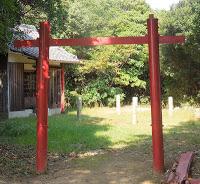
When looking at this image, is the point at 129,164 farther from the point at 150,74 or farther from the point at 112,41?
the point at 112,41

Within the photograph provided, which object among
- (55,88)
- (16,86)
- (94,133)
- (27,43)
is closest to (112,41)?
(27,43)

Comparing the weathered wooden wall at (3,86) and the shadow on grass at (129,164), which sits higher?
the weathered wooden wall at (3,86)

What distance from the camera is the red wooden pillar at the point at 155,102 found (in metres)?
9.38

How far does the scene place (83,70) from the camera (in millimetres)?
31703

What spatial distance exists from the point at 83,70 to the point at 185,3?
499 inches

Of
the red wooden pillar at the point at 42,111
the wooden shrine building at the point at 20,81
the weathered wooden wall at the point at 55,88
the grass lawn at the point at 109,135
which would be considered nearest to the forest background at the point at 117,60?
the wooden shrine building at the point at 20,81

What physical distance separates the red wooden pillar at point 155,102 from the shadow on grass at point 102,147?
1.14ft

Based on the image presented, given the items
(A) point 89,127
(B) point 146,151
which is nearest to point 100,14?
(A) point 89,127

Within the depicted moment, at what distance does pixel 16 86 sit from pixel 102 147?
35.3 feet

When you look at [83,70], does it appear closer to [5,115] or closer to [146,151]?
[5,115]

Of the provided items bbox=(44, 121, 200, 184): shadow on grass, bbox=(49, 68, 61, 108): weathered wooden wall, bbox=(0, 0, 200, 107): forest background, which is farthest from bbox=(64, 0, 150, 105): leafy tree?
bbox=(44, 121, 200, 184): shadow on grass

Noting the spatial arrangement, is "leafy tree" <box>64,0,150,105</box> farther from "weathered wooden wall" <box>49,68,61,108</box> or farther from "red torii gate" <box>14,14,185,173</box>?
"red torii gate" <box>14,14,185,173</box>

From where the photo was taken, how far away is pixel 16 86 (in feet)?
75.5

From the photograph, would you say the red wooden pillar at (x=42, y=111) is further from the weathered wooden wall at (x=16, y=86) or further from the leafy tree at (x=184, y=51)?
the weathered wooden wall at (x=16, y=86)
